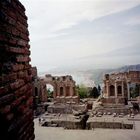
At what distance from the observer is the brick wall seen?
299 centimetres

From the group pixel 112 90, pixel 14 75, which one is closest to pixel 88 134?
pixel 112 90

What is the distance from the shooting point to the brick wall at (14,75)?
2.99 metres

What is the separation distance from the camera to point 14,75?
3387 mm

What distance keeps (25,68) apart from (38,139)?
13.8m

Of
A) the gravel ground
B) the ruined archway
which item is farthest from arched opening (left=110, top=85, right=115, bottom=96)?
the gravel ground

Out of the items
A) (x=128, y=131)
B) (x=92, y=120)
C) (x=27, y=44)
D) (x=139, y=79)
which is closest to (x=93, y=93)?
(x=139, y=79)

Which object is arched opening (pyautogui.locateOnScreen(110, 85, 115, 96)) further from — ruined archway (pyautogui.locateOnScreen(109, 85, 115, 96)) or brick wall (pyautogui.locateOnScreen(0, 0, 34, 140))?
brick wall (pyautogui.locateOnScreen(0, 0, 34, 140))

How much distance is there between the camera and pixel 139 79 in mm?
34406

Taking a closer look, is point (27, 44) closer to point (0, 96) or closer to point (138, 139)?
point (0, 96)

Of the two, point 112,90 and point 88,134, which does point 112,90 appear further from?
point 88,134

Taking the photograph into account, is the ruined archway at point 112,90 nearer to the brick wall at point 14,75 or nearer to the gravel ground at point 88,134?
the gravel ground at point 88,134

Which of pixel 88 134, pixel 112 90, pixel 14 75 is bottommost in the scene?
pixel 88 134

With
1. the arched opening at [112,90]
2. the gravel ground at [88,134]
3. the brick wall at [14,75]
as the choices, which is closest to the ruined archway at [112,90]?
the arched opening at [112,90]

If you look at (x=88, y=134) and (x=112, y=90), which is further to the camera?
(x=112, y=90)
